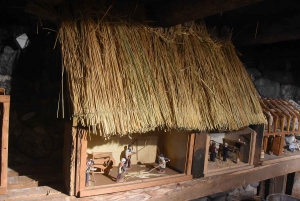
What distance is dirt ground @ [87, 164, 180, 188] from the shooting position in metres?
1.54

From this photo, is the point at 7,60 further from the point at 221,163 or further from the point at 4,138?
the point at 221,163

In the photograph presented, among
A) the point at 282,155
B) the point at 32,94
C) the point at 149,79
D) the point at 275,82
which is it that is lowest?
the point at 282,155

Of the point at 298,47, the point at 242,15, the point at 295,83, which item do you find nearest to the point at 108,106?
the point at 242,15

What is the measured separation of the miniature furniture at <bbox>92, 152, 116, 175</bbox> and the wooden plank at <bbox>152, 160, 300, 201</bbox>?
0.36 metres

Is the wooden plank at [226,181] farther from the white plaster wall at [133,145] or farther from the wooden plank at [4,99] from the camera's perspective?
the wooden plank at [4,99]

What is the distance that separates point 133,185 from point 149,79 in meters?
0.63

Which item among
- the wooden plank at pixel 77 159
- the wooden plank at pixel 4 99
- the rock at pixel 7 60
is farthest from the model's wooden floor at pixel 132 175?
the rock at pixel 7 60

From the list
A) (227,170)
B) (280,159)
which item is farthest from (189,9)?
(280,159)

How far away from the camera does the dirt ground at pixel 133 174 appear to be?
1542 mm

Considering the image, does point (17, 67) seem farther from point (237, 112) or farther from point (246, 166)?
point (246, 166)

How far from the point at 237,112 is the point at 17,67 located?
4.90 ft

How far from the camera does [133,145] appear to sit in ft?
6.29

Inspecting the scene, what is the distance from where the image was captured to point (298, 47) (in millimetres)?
2391

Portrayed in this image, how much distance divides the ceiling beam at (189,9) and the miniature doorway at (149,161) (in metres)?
0.72
